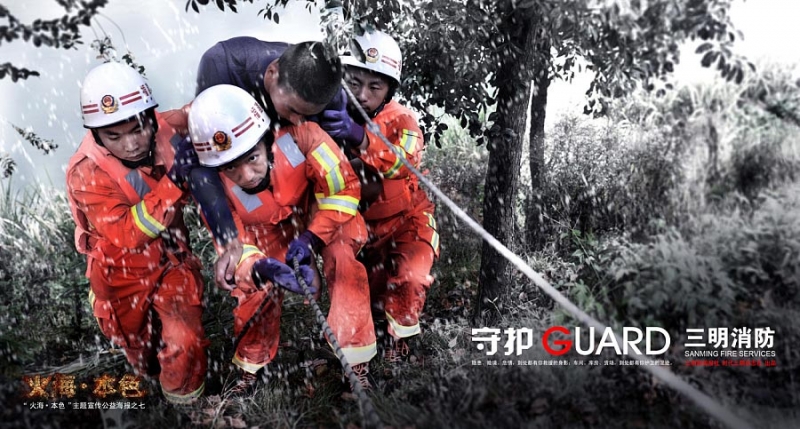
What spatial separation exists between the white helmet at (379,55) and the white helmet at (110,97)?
1348 millimetres

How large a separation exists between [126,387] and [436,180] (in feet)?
11.9

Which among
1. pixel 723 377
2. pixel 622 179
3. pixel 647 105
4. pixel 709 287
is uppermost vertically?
pixel 647 105

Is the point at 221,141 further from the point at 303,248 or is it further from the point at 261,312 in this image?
the point at 261,312

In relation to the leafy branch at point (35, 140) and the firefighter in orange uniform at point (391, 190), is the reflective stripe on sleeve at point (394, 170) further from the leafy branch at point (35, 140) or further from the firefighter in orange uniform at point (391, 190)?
the leafy branch at point (35, 140)

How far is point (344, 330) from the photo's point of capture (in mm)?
3717

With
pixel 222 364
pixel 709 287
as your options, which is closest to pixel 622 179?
pixel 709 287

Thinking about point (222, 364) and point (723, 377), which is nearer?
point (723, 377)

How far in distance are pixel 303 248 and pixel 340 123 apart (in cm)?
83

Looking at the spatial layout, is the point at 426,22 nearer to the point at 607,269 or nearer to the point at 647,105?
the point at 647,105

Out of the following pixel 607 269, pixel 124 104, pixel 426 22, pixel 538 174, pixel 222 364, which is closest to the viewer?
pixel 607 269

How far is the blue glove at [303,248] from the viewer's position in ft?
12.1

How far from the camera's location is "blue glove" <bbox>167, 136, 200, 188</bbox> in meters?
3.82

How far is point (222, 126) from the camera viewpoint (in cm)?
362

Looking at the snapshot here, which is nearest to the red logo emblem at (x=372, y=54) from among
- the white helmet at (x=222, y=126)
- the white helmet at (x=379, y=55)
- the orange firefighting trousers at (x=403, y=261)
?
the white helmet at (x=379, y=55)
